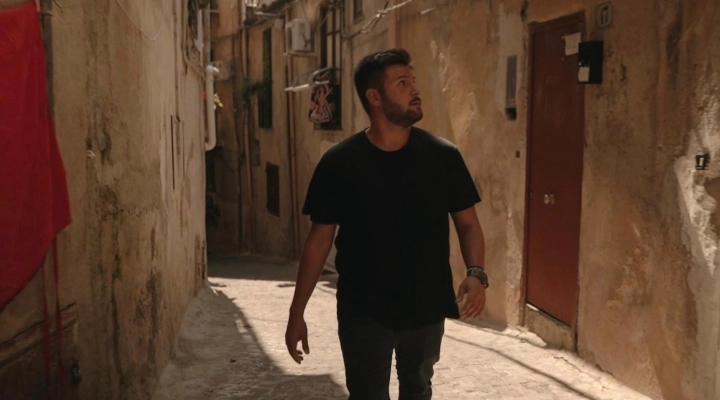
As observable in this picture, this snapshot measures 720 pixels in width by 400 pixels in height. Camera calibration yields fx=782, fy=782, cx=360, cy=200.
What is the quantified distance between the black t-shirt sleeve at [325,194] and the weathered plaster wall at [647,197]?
1.99 meters

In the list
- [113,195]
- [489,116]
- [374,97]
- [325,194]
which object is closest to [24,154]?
[113,195]

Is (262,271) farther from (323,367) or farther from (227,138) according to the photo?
(323,367)

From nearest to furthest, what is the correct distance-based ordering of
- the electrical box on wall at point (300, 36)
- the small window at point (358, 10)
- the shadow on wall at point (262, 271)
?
the small window at point (358, 10)
the shadow on wall at point (262, 271)
the electrical box on wall at point (300, 36)

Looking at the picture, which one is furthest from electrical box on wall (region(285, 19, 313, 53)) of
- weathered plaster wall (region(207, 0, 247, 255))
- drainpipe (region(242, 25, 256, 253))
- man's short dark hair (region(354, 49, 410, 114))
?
man's short dark hair (region(354, 49, 410, 114))

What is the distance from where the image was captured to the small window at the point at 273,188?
57.2 ft

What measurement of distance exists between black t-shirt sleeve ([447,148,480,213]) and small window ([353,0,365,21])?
9.06 metres

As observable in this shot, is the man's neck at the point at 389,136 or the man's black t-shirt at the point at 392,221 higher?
the man's neck at the point at 389,136

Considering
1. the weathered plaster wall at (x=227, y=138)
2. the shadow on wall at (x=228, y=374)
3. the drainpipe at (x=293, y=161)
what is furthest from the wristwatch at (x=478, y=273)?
the weathered plaster wall at (x=227, y=138)

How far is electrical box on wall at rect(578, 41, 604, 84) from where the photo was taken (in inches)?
195

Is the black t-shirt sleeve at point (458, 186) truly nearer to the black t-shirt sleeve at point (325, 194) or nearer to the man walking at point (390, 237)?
the man walking at point (390, 237)

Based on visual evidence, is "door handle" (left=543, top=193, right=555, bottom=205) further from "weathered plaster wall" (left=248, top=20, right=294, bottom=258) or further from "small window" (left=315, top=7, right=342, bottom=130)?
"weathered plaster wall" (left=248, top=20, right=294, bottom=258)

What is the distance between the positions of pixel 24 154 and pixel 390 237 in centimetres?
135

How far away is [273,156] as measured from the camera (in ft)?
58.2

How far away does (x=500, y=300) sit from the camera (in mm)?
6734
